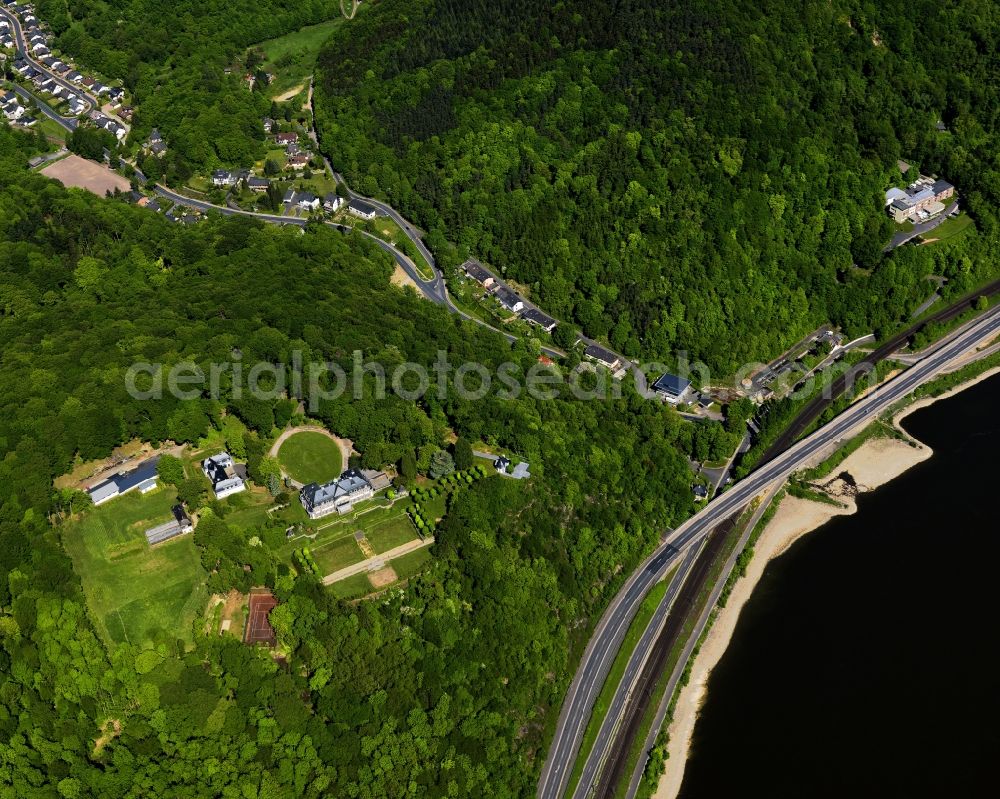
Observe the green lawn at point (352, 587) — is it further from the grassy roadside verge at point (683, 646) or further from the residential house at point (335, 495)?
the grassy roadside verge at point (683, 646)

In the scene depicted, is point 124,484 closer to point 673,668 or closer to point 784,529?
point 673,668

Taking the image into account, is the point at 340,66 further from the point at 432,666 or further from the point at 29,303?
the point at 432,666

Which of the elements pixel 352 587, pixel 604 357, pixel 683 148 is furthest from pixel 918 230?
pixel 352 587

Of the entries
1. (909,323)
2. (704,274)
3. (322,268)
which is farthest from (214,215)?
(909,323)

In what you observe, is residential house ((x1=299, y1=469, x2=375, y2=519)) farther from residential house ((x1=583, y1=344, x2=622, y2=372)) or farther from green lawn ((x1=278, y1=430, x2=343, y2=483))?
residential house ((x1=583, y1=344, x2=622, y2=372))

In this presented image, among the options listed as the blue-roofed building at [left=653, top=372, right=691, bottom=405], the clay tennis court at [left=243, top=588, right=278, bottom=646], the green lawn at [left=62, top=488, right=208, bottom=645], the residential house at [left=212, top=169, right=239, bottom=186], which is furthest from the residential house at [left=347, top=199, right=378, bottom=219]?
the clay tennis court at [left=243, top=588, right=278, bottom=646]

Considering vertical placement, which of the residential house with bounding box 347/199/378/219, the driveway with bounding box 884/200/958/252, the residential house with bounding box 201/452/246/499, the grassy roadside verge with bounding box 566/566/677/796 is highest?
the driveway with bounding box 884/200/958/252
